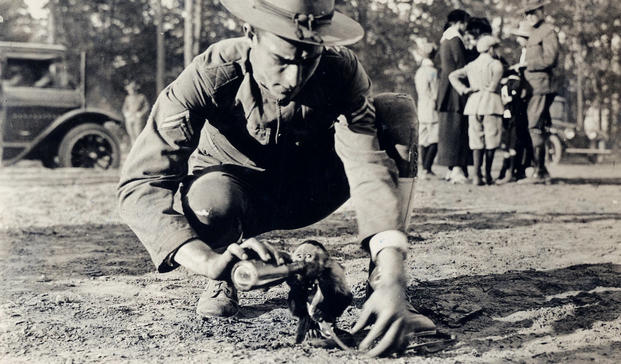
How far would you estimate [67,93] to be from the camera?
9430mm

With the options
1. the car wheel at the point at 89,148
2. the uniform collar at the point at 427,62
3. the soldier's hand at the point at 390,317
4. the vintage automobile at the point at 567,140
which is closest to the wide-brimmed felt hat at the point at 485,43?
the uniform collar at the point at 427,62

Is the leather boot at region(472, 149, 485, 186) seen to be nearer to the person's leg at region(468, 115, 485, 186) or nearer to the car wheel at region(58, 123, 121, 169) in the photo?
the person's leg at region(468, 115, 485, 186)

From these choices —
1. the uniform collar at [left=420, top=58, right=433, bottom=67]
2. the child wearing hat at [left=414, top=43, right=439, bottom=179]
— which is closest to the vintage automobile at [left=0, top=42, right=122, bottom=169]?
the child wearing hat at [left=414, top=43, right=439, bottom=179]

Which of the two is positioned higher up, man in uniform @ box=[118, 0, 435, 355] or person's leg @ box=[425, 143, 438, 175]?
man in uniform @ box=[118, 0, 435, 355]

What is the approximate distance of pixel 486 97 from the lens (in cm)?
680

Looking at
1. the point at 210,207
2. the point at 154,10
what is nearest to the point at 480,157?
the point at 210,207

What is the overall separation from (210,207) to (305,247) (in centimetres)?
52

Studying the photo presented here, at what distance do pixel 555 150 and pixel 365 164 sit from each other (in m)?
8.12

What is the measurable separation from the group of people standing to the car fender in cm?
436

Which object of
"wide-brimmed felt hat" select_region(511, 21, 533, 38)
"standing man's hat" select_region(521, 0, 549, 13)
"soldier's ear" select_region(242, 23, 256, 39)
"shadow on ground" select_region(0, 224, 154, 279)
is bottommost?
"shadow on ground" select_region(0, 224, 154, 279)

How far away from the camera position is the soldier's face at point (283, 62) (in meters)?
1.83

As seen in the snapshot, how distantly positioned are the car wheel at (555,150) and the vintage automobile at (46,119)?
580cm

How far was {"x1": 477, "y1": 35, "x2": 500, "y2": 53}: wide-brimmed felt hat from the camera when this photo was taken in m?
6.74

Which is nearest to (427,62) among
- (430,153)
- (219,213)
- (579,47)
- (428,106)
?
(428,106)
